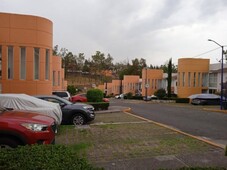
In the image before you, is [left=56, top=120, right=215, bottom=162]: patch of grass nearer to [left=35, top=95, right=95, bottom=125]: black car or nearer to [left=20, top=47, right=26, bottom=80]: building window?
[left=35, top=95, right=95, bottom=125]: black car

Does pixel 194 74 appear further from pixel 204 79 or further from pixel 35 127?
pixel 35 127

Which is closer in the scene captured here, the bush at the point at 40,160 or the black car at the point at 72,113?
the bush at the point at 40,160

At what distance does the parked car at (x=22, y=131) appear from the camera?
23.9 ft

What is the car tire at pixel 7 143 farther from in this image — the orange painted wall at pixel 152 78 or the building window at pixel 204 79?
the orange painted wall at pixel 152 78

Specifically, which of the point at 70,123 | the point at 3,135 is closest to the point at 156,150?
the point at 3,135

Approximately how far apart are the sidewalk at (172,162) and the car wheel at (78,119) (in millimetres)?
7702

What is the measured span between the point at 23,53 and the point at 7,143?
52.7 feet

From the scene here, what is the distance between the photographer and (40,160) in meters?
4.22

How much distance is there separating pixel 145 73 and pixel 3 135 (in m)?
67.8

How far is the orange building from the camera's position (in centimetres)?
2152

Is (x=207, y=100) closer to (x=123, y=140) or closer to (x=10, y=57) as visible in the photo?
(x=10, y=57)

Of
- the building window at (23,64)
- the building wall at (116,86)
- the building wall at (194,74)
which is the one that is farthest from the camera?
the building wall at (116,86)

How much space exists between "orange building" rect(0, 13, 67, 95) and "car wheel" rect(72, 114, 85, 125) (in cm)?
792

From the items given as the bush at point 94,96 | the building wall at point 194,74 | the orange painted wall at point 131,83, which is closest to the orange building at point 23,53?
the bush at point 94,96
